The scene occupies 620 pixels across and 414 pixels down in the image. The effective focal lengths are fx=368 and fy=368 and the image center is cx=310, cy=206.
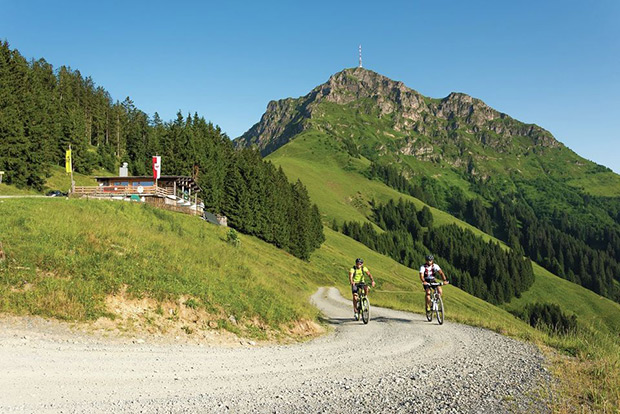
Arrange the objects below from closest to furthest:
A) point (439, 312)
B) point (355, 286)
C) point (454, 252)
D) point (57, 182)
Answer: point (439, 312), point (355, 286), point (57, 182), point (454, 252)

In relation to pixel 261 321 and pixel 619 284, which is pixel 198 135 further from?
pixel 619 284

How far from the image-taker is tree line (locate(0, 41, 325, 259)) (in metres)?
56.6

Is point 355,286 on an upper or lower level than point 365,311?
upper

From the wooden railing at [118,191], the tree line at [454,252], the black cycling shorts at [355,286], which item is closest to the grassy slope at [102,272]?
the black cycling shorts at [355,286]

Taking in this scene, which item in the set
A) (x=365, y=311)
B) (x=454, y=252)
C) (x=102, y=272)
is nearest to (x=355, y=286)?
(x=365, y=311)

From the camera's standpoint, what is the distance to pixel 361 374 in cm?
861

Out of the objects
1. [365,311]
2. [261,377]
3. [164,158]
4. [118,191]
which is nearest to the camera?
[261,377]

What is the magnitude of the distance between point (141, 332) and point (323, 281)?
47.2 metres

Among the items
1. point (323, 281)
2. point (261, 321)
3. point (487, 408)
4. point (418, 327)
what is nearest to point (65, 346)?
point (261, 321)

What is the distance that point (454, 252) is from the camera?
6855 inches

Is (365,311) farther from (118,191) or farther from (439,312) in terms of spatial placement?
(118,191)

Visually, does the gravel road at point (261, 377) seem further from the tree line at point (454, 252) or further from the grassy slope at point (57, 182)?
the tree line at point (454, 252)

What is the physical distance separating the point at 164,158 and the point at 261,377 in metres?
71.6

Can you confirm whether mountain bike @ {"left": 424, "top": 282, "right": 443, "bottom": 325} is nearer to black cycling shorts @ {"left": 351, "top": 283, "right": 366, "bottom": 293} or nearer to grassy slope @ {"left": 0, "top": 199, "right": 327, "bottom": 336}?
black cycling shorts @ {"left": 351, "top": 283, "right": 366, "bottom": 293}
